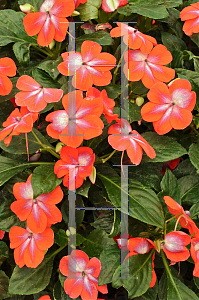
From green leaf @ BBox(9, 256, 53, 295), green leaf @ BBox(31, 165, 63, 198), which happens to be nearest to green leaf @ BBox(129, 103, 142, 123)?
green leaf @ BBox(31, 165, 63, 198)

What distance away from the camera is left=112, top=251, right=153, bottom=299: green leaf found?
0.65 metres

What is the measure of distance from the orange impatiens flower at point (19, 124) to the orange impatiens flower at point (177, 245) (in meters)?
0.38

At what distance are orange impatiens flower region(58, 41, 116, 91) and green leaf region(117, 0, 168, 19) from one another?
0.19 metres

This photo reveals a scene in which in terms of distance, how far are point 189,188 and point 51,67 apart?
1.70ft

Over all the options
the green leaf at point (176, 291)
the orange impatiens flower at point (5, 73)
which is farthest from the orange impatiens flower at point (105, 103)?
the green leaf at point (176, 291)

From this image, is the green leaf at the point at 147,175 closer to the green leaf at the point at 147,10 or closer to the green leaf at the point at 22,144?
the green leaf at the point at 22,144

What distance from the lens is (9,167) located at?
0.72 m

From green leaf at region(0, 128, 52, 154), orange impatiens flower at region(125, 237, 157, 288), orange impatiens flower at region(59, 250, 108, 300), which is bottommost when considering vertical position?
orange impatiens flower at region(59, 250, 108, 300)

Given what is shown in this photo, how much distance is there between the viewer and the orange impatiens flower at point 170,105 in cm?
67

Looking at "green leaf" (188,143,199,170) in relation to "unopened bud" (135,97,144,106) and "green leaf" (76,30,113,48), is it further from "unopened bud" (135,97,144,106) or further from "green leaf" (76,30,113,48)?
"green leaf" (76,30,113,48)

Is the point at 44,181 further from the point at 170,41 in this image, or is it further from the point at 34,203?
the point at 170,41

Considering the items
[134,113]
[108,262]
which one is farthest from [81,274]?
[134,113]

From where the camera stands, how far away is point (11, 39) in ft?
2.70

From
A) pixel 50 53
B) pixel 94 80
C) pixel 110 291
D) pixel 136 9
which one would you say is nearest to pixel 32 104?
pixel 94 80
